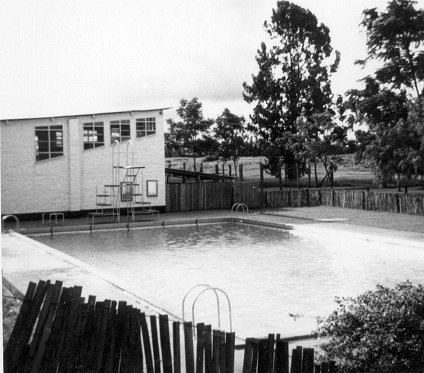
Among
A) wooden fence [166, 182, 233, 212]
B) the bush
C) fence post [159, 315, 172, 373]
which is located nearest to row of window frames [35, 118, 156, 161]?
wooden fence [166, 182, 233, 212]

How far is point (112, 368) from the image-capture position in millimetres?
4785

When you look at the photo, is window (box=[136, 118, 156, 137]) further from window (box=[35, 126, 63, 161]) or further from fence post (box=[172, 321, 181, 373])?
fence post (box=[172, 321, 181, 373])

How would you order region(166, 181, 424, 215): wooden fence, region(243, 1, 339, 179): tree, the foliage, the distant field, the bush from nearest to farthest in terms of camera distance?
the bush < region(243, 1, 339, 179): tree < region(166, 181, 424, 215): wooden fence < the foliage < the distant field

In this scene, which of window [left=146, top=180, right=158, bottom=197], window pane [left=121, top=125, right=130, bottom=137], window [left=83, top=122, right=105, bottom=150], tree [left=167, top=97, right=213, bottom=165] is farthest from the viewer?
tree [left=167, top=97, right=213, bottom=165]

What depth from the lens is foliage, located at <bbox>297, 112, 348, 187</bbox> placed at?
2978cm

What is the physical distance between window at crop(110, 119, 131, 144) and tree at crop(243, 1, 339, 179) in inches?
263

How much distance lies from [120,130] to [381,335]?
22125mm

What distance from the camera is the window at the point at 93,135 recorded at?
990 inches

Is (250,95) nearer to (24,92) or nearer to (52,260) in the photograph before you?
(52,260)

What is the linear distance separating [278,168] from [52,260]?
21153 mm

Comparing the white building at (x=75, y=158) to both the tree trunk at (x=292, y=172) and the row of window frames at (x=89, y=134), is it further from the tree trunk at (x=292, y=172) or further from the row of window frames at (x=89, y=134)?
the tree trunk at (x=292, y=172)

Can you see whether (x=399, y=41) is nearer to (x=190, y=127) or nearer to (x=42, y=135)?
(x=42, y=135)

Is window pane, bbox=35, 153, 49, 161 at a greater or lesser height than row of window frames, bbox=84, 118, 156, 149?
lesser

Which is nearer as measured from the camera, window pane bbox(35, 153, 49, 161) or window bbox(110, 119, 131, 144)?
window pane bbox(35, 153, 49, 161)
